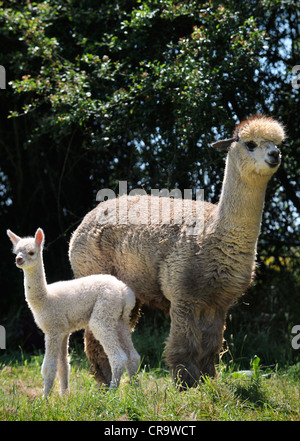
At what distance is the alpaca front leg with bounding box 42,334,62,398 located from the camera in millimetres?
4832

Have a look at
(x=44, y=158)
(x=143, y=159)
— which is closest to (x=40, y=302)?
(x=143, y=159)

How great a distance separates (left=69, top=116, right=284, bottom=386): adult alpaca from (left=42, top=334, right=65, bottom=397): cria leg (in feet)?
3.02

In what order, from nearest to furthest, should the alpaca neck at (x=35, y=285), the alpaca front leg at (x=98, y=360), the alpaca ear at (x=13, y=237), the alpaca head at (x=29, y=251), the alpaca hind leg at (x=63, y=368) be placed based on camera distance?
1. the alpaca head at (x=29, y=251)
2. the alpaca neck at (x=35, y=285)
3. the alpaca ear at (x=13, y=237)
4. the alpaca hind leg at (x=63, y=368)
5. the alpaca front leg at (x=98, y=360)

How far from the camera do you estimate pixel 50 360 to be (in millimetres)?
4859

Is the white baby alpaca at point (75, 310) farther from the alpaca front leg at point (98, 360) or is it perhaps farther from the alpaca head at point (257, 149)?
the alpaca head at point (257, 149)

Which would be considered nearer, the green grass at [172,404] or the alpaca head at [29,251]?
the green grass at [172,404]

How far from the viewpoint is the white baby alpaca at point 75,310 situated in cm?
482

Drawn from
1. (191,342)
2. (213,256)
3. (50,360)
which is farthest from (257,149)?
(50,360)

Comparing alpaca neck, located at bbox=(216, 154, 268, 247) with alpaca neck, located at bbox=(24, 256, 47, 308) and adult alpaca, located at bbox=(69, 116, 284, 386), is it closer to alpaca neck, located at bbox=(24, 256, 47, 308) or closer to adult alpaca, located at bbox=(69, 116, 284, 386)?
adult alpaca, located at bbox=(69, 116, 284, 386)

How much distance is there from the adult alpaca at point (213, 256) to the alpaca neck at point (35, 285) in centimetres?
94

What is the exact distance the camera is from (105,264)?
18.6 feet

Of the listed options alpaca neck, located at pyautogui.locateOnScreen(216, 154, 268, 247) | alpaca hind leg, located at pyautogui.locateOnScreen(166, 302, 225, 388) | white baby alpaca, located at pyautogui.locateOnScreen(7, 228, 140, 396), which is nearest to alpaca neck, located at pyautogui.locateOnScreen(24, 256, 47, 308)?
white baby alpaca, located at pyautogui.locateOnScreen(7, 228, 140, 396)

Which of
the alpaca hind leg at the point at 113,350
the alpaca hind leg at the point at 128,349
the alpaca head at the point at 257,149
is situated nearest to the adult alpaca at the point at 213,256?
the alpaca head at the point at 257,149

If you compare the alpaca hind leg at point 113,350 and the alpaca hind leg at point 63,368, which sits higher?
the alpaca hind leg at point 113,350
